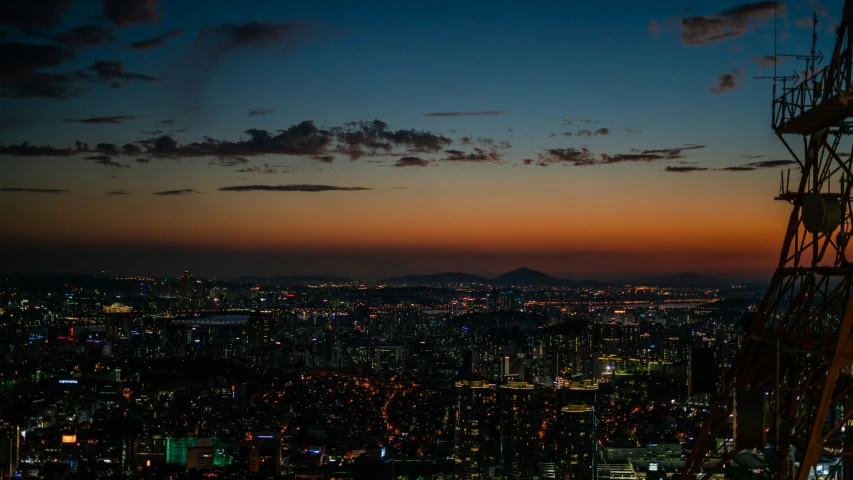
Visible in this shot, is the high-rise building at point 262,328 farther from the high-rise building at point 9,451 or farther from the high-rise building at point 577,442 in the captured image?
the high-rise building at point 577,442

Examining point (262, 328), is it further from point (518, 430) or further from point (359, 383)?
point (518, 430)

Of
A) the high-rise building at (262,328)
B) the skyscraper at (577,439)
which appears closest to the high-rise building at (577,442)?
the skyscraper at (577,439)

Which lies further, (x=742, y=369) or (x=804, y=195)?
(x=742, y=369)

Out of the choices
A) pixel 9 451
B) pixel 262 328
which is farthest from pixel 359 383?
pixel 262 328

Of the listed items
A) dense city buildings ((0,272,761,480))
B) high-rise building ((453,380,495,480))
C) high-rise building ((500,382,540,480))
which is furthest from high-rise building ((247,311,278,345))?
high-rise building ((500,382,540,480))

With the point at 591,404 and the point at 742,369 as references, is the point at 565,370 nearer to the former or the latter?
the point at 591,404

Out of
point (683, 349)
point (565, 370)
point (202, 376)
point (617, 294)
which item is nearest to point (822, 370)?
point (683, 349)

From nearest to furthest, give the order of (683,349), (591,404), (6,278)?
(591,404) → (683,349) → (6,278)
